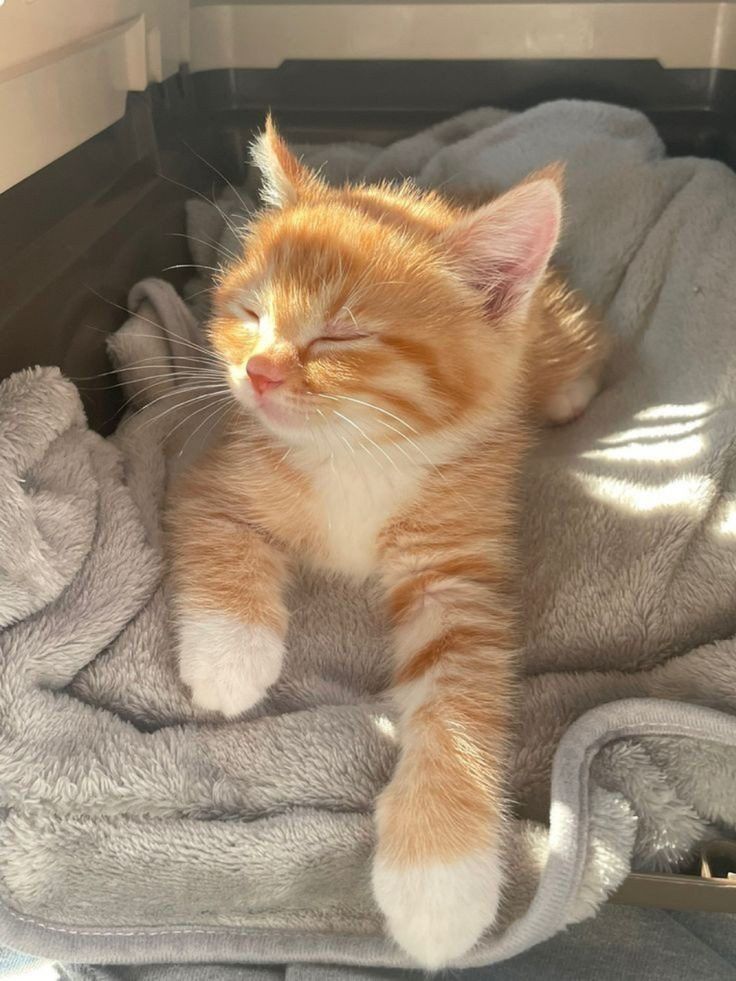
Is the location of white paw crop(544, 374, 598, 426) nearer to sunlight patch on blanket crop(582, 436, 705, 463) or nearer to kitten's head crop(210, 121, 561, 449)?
sunlight patch on blanket crop(582, 436, 705, 463)

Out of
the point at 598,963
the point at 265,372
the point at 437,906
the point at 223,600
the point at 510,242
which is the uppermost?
the point at 510,242

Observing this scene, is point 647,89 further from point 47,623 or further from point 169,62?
point 47,623

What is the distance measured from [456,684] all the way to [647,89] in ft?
5.54

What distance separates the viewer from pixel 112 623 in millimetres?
1141

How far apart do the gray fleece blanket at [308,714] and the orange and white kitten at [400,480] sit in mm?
54

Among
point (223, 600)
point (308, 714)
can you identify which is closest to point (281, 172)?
point (223, 600)

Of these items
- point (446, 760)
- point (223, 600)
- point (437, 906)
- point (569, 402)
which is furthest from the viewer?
point (569, 402)

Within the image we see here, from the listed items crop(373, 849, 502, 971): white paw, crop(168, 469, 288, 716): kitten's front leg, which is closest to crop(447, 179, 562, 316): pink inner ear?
crop(168, 469, 288, 716): kitten's front leg

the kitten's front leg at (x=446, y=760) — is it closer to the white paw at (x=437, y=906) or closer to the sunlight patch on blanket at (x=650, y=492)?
the white paw at (x=437, y=906)

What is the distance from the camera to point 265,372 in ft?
3.40

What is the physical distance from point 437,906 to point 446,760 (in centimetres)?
16

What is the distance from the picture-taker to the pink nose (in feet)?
3.40

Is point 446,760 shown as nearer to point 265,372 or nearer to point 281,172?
point 265,372

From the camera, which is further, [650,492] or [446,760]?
[650,492]
